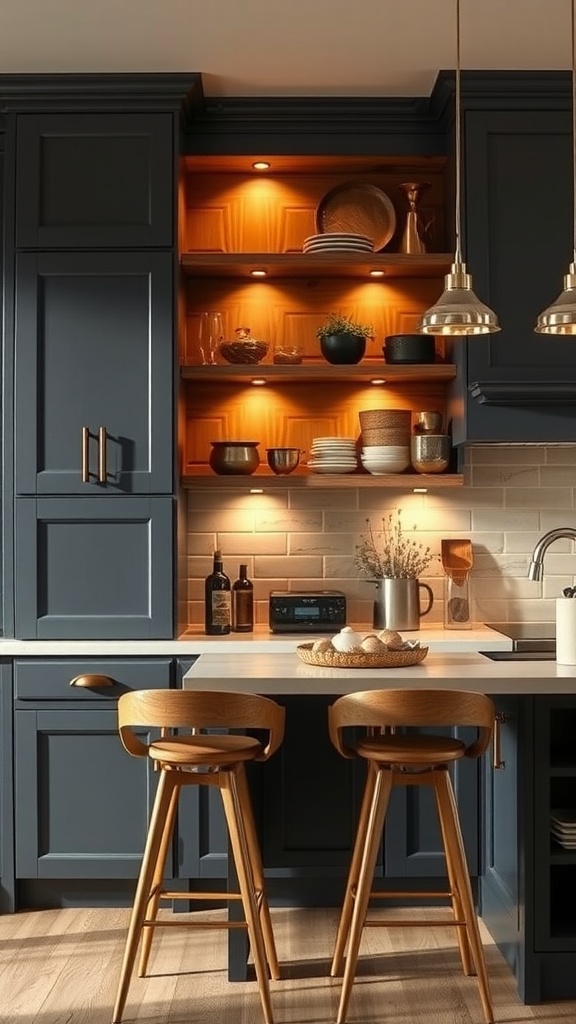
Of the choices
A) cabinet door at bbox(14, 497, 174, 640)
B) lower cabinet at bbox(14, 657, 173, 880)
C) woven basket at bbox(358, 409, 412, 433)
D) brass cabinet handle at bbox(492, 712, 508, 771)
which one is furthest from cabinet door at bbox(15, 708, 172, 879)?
woven basket at bbox(358, 409, 412, 433)

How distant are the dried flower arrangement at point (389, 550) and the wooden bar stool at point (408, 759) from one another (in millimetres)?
1462

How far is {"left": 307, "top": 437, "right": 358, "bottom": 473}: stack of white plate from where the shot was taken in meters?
4.48

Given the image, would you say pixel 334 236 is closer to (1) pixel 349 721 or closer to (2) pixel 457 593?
(2) pixel 457 593

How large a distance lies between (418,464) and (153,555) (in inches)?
42.4

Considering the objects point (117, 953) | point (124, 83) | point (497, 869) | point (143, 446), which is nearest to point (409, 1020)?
point (497, 869)

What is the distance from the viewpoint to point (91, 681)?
4.12 meters

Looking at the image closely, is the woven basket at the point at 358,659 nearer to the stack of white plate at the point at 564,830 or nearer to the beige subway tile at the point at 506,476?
the stack of white plate at the point at 564,830

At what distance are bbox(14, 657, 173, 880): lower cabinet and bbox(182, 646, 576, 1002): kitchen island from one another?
50cm

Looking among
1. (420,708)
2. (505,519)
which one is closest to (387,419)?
(505,519)

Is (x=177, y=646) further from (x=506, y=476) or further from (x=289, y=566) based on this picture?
(x=506, y=476)

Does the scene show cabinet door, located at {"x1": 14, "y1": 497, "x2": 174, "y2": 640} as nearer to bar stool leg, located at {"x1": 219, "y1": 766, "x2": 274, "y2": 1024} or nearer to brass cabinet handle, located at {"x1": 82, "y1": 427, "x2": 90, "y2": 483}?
brass cabinet handle, located at {"x1": 82, "y1": 427, "x2": 90, "y2": 483}

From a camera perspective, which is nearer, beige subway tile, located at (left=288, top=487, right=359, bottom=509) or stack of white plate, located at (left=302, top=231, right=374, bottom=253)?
stack of white plate, located at (left=302, top=231, right=374, bottom=253)

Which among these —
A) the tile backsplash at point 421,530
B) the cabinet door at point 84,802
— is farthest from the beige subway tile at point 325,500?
the cabinet door at point 84,802

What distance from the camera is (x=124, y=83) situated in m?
4.27
